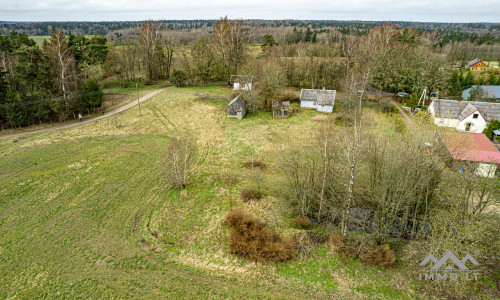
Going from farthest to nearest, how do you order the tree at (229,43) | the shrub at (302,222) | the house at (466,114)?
the tree at (229,43) < the house at (466,114) < the shrub at (302,222)

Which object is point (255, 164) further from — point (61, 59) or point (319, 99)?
point (61, 59)

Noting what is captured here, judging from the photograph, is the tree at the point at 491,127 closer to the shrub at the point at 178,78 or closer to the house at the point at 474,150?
the house at the point at 474,150

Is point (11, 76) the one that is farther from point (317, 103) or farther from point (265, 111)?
point (317, 103)

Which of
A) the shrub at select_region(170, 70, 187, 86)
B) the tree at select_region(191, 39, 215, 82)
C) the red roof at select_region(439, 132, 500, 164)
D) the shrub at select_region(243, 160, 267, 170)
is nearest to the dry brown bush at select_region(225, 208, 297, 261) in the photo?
the shrub at select_region(243, 160, 267, 170)

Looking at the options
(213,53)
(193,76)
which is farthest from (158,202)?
(213,53)

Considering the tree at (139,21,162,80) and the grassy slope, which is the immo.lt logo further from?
the tree at (139,21,162,80)

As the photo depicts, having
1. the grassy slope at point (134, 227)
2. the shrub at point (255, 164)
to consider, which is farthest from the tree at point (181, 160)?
the shrub at point (255, 164)
